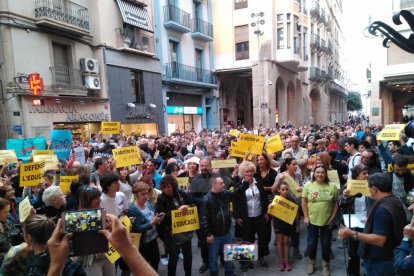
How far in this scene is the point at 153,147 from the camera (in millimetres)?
9891

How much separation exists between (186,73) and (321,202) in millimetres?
19294

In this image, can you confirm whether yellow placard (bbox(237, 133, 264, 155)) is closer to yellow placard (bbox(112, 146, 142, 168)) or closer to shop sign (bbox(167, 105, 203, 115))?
yellow placard (bbox(112, 146, 142, 168))

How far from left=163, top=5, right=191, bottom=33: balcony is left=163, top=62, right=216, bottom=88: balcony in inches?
97.2

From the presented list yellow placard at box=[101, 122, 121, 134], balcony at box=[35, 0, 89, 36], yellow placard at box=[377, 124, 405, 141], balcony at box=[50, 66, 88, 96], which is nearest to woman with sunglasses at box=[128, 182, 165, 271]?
yellow placard at box=[377, 124, 405, 141]

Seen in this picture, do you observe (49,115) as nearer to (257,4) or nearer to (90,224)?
(90,224)

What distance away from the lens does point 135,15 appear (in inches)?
711

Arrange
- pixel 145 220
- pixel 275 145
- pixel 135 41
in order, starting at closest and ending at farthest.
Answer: pixel 145 220, pixel 275 145, pixel 135 41

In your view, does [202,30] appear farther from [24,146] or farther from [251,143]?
[251,143]

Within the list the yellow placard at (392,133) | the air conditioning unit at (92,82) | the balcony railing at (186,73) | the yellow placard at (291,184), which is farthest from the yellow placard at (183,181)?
the balcony railing at (186,73)

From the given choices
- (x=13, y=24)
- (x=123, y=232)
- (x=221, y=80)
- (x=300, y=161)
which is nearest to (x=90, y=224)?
(x=123, y=232)

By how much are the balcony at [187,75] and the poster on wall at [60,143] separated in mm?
11888

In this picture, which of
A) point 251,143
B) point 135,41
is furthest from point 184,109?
point 251,143

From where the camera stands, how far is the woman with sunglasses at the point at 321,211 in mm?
4570

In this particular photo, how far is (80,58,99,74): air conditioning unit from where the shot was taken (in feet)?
50.7
